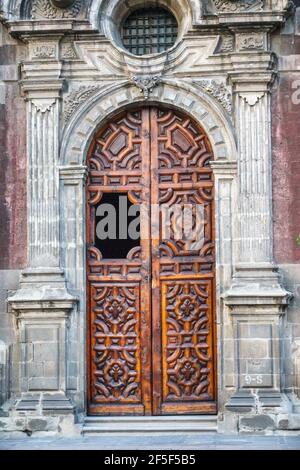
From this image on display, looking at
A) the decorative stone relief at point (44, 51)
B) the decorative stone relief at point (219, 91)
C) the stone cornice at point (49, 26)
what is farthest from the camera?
the decorative stone relief at point (44, 51)

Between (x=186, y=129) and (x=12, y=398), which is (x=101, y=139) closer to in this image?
(x=186, y=129)

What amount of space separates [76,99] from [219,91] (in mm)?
1895

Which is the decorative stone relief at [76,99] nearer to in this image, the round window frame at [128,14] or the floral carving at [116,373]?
the round window frame at [128,14]

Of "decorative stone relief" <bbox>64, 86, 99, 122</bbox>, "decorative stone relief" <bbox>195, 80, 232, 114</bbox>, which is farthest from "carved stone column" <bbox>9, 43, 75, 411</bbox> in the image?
"decorative stone relief" <bbox>195, 80, 232, 114</bbox>

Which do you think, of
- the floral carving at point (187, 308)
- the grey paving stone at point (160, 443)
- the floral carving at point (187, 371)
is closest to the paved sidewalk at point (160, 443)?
the grey paving stone at point (160, 443)

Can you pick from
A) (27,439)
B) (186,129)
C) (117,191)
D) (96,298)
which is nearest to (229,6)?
(186,129)

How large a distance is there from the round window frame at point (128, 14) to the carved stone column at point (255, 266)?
1.01 meters

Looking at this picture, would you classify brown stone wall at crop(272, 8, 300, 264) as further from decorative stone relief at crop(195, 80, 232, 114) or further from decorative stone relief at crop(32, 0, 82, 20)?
decorative stone relief at crop(32, 0, 82, 20)

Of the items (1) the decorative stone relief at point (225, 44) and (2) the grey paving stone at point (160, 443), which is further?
(1) the decorative stone relief at point (225, 44)

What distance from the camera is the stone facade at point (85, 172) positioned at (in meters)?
14.5

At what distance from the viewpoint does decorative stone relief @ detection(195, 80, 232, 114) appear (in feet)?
48.6

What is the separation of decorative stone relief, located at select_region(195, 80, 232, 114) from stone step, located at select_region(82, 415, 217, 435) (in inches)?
159

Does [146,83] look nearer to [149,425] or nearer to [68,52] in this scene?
[68,52]

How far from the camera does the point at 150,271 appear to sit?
14984mm
